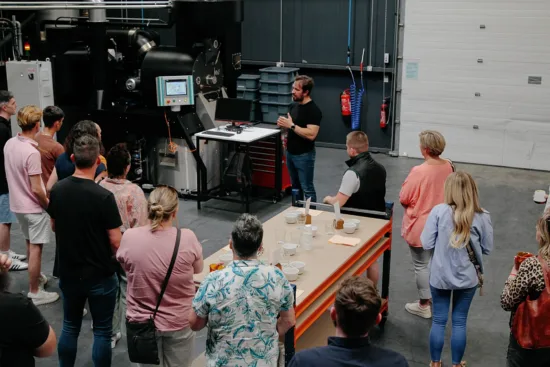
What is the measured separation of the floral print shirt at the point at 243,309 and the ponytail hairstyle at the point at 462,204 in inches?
60.1

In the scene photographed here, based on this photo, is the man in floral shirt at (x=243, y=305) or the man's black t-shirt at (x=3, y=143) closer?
the man in floral shirt at (x=243, y=305)

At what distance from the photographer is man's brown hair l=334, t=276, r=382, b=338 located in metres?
2.63

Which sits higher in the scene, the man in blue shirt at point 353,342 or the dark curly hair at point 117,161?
the dark curly hair at point 117,161

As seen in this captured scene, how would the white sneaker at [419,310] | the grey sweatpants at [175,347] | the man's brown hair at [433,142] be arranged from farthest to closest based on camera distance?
the white sneaker at [419,310], the man's brown hair at [433,142], the grey sweatpants at [175,347]

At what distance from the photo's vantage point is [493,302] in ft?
19.5

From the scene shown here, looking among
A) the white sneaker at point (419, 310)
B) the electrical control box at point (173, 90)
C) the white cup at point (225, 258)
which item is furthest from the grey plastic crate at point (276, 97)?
the white cup at point (225, 258)

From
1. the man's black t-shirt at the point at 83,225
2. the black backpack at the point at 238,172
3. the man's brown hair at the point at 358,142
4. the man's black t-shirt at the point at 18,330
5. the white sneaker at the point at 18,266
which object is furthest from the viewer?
the black backpack at the point at 238,172

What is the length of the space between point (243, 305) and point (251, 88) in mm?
8447

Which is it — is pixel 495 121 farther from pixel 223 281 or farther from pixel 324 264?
pixel 223 281

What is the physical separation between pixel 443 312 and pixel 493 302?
1613mm

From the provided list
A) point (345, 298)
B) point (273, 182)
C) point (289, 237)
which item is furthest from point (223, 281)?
point (273, 182)

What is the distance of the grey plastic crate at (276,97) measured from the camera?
11.0 metres

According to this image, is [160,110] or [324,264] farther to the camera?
[160,110]

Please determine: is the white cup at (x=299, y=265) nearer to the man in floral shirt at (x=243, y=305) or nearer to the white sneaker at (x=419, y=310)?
the man in floral shirt at (x=243, y=305)
